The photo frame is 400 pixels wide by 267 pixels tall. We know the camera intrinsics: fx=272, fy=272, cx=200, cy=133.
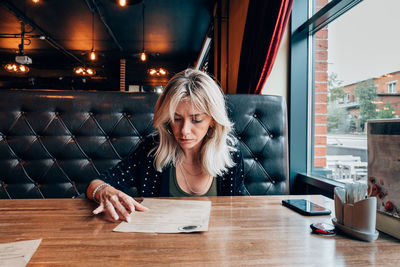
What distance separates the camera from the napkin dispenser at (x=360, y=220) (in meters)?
0.68

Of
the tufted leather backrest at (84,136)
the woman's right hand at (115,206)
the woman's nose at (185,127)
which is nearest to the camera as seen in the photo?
the woman's right hand at (115,206)

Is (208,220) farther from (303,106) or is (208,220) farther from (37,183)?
(303,106)

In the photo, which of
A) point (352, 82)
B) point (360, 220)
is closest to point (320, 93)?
point (352, 82)

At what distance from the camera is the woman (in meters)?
1.30

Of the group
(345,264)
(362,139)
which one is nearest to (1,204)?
(345,264)

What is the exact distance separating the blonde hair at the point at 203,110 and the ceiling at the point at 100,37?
370 centimetres

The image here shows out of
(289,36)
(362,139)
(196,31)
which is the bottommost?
(362,139)

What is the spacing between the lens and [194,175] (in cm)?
146

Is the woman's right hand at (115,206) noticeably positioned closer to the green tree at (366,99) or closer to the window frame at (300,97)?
the green tree at (366,99)

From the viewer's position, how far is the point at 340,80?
5.90 feet

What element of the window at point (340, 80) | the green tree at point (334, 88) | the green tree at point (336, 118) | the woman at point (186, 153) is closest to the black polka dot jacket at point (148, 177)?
the woman at point (186, 153)

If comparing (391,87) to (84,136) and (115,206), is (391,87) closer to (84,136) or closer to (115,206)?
(115,206)

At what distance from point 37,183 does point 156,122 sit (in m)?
0.94

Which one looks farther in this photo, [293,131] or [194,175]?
[293,131]
